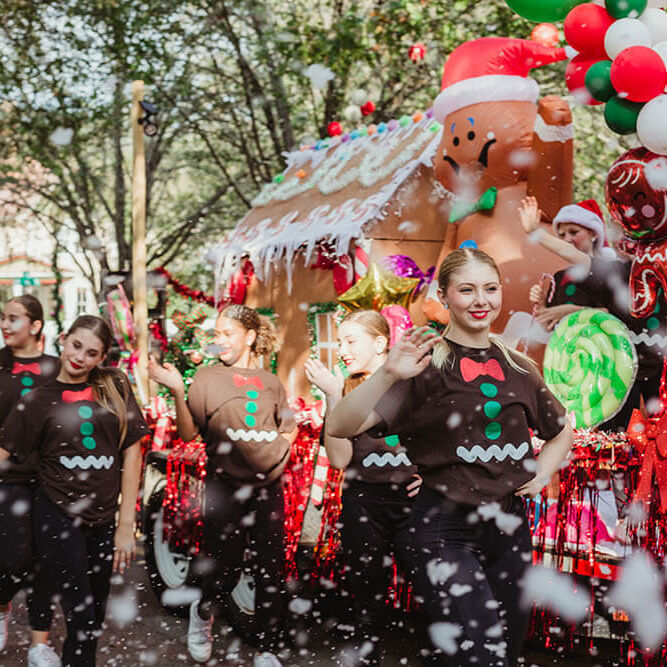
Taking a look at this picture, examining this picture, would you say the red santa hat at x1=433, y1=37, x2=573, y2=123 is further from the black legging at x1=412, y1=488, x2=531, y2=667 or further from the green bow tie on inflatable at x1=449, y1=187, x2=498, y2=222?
the black legging at x1=412, y1=488, x2=531, y2=667

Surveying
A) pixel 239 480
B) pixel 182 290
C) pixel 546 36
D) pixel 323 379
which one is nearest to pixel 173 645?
pixel 239 480

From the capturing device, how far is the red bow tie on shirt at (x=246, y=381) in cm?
412

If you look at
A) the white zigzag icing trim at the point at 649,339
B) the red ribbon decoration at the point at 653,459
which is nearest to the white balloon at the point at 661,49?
the white zigzag icing trim at the point at 649,339

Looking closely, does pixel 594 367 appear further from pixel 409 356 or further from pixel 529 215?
pixel 409 356

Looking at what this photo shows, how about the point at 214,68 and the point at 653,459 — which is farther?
the point at 214,68

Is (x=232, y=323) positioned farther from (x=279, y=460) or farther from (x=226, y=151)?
(x=226, y=151)

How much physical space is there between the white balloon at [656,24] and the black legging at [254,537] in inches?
103

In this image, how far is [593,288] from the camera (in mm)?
4344

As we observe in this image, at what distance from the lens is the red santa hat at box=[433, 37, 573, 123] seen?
Result: 528 centimetres

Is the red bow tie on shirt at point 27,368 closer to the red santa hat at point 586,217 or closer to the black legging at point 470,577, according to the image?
the black legging at point 470,577

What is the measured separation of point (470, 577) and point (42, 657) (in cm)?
208

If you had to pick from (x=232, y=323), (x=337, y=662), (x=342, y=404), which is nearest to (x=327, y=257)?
(x=232, y=323)

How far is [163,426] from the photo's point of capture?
17.5 ft

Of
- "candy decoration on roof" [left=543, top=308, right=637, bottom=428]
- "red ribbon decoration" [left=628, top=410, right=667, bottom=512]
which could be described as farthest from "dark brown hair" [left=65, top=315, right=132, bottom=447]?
"red ribbon decoration" [left=628, top=410, right=667, bottom=512]
